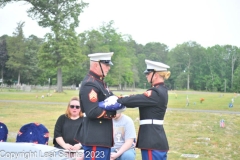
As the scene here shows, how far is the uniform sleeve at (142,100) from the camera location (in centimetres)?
358

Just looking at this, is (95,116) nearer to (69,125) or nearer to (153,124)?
(153,124)

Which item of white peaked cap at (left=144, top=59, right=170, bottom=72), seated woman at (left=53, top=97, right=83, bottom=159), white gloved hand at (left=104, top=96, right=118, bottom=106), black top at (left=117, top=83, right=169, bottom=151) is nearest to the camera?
white gloved hand at (left=104, top=96, right=118, bottom=106)

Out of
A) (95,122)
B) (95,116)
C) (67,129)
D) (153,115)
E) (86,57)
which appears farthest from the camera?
(86,57)

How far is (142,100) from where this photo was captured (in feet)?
12.0

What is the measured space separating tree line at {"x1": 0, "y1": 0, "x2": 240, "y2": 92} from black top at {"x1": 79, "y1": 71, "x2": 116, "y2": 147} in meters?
33.2

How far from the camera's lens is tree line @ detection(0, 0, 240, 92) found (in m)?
42.0

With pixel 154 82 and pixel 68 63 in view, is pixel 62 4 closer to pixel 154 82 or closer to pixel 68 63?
pixel 68 63

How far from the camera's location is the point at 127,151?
18.1 ft

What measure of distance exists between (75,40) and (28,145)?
4066 cm

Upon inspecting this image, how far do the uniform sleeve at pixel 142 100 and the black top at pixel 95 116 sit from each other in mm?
170

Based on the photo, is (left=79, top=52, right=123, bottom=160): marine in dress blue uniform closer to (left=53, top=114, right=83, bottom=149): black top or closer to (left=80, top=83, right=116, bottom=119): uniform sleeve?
(left=80, top=83, right=116, bottom=119): uniform sleeve

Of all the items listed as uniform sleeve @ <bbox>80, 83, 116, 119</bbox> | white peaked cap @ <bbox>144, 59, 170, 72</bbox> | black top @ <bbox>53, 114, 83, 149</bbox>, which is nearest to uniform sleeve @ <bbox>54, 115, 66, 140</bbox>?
black top @ <bbox>53, 114, 83, 149</bbox>

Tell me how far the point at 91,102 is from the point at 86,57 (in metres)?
43.3

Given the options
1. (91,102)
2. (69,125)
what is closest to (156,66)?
(91,102)
